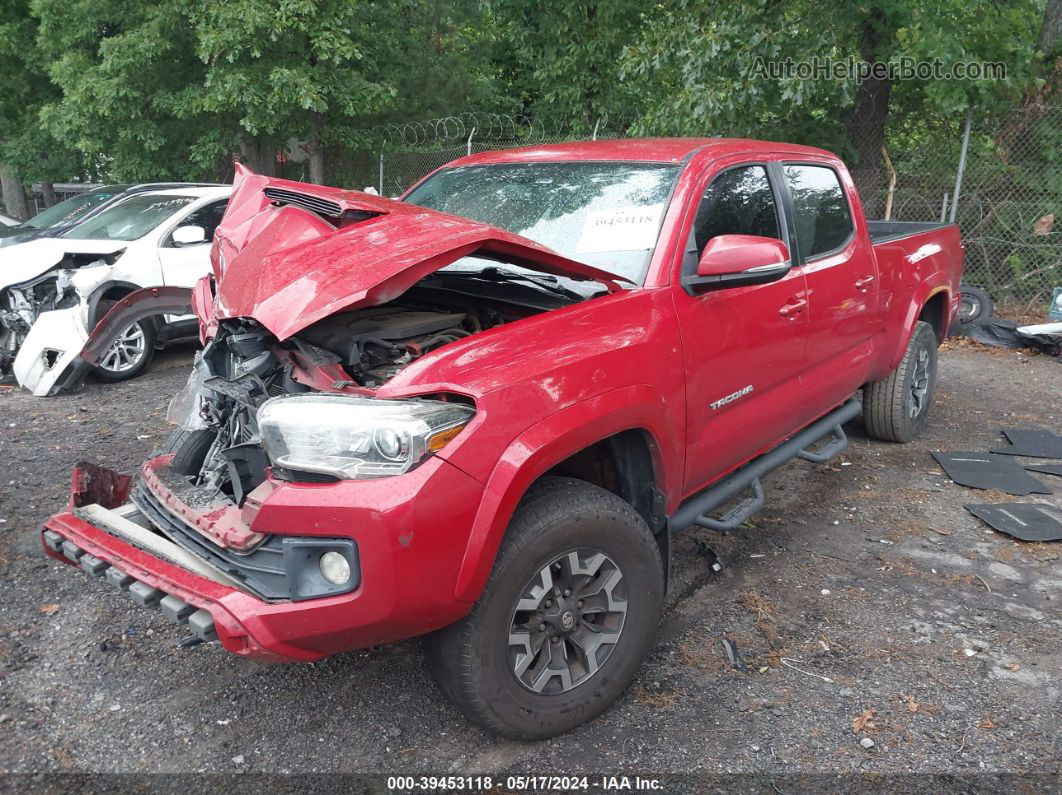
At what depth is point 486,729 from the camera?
2.55m

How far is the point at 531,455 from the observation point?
2369 millimetres

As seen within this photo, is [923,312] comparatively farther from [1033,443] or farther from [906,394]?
[1033,443]

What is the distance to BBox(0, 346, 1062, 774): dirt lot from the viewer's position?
2646 millimetres

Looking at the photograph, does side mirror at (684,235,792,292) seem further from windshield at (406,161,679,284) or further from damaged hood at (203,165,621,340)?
damaged hood at (203,165,621,340)

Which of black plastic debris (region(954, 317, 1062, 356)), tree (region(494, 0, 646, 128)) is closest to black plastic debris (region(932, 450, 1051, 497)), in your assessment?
black plastic debris (region(954, 317, 1062, 356))

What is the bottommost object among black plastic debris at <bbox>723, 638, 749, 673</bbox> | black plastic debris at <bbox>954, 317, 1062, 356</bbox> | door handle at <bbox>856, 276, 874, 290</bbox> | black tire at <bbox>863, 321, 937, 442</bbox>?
black plastic debris at <bbox>954, 317, 1062, 356</bbox>

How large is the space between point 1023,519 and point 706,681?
249 centimetres

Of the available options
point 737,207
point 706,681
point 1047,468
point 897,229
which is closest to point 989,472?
point 1047,468

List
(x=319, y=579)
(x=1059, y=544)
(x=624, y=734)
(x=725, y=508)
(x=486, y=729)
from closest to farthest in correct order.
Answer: (x=319, y=579), (x=486, y=729), (x=624, y=734), (x=1059, y=544), (x=725, y=508)

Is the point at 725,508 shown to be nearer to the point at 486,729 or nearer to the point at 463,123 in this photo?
the point at 486,729

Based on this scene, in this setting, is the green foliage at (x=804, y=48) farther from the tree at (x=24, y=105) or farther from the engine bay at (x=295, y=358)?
the tree at (x=24, y=105)

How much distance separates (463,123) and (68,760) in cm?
1122

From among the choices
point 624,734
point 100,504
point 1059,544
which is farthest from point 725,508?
point 100,504

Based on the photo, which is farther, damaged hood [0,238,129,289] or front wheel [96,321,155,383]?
damaged hood [0,238,129,289]
